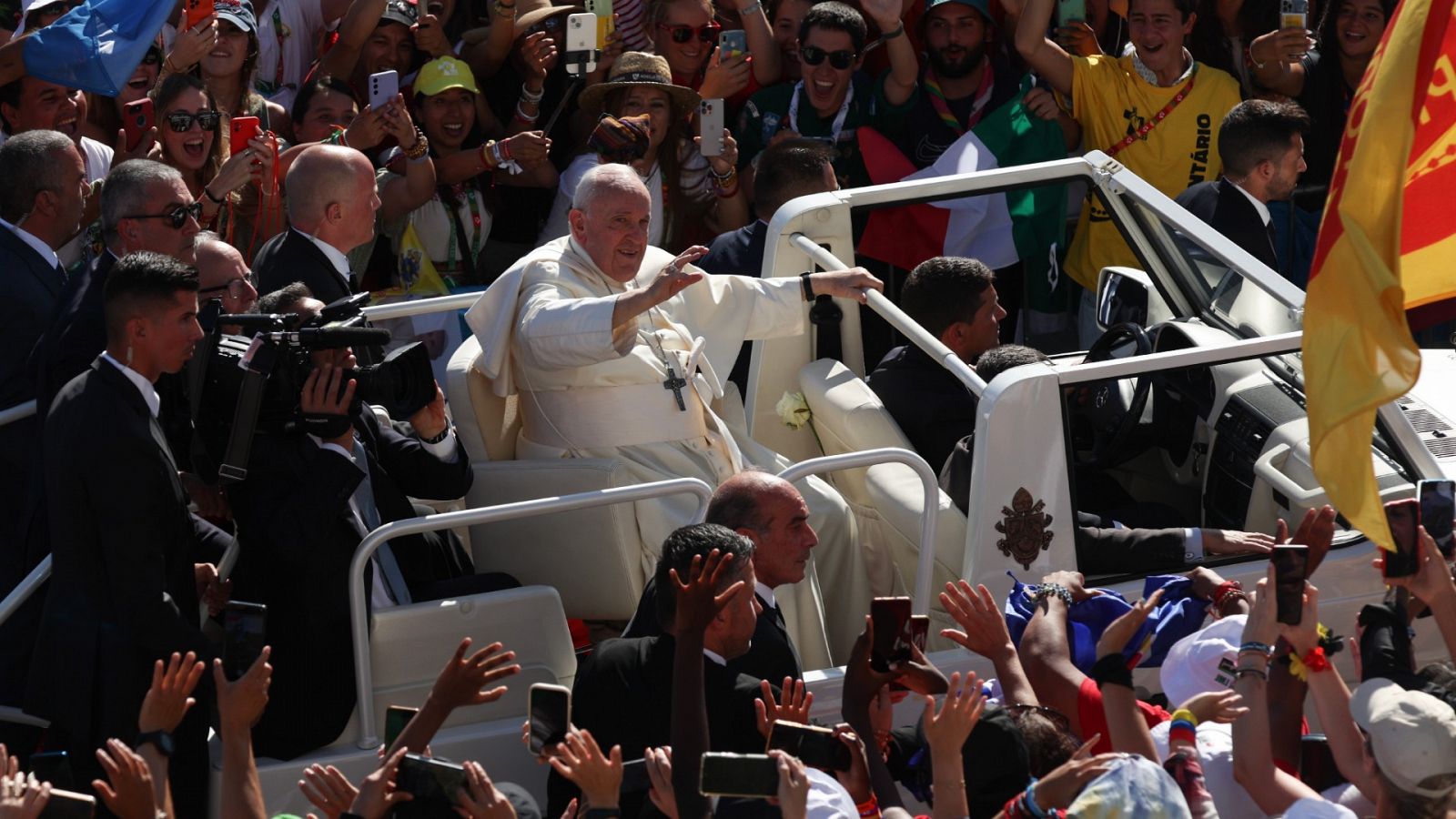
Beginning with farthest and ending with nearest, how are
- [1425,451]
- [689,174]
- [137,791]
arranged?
[689,174] < [1425,451] < [137,791]

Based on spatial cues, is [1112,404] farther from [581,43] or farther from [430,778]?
[430,778]

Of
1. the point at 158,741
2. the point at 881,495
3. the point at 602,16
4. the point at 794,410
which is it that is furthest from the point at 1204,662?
the point at 602,16

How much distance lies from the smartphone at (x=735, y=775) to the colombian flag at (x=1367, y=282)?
1.38 metres

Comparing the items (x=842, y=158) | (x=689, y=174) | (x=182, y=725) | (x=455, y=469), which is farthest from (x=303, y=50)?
(x=182, y=725)

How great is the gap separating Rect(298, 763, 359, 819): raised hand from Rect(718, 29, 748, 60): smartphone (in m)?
4.76

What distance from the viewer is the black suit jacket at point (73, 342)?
5.04 metres

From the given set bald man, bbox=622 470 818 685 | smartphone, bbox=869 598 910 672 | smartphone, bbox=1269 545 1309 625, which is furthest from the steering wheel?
smartphone, bbox=869 598 910 672

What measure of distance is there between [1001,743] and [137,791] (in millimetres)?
1675

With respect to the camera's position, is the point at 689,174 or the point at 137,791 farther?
the point at 689,174

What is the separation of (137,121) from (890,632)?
427 centimetres

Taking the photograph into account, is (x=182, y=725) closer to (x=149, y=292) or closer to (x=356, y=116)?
(x=149, y=292)

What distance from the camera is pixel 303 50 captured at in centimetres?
791

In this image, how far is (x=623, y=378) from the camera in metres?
5.57

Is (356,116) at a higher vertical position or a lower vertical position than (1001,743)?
higher
